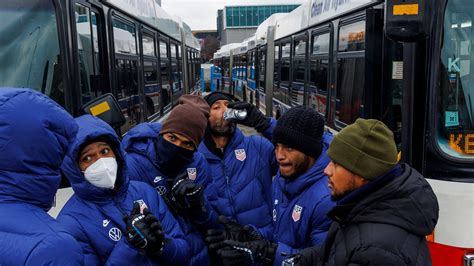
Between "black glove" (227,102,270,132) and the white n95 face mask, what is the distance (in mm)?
1225

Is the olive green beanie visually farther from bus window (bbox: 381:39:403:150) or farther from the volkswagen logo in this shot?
bus window (bbox: 381:39:403:150)

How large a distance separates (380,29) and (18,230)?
148 inches

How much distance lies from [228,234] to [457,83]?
1.84 metres

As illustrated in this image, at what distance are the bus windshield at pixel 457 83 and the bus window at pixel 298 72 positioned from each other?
4.28m

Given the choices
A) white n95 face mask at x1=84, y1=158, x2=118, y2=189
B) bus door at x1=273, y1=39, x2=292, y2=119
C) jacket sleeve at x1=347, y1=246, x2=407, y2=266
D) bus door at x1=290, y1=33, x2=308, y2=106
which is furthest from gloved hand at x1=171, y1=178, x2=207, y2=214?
bus door at x1=273, y1=39, x2=292, y2=119

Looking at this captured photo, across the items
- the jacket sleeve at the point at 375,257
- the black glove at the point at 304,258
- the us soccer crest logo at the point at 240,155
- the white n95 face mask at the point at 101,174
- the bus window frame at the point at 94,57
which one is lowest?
the black glove at the point at 304,258

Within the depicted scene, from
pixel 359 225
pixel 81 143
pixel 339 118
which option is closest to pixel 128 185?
pixel 81 143

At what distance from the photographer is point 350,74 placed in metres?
4.97

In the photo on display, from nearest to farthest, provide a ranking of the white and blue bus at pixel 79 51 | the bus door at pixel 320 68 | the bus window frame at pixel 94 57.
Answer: the white and blue bus at pixel 79 51, the bus window frame at pixel 94 57, the bus door at pixel 320 68

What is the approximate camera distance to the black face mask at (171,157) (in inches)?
109

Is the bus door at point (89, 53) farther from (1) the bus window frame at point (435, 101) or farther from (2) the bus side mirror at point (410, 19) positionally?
(1) the bus window frame at point (435, 101)

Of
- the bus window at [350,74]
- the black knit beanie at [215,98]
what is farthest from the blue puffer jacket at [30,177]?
the bus window at [350,74]

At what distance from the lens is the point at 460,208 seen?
2908 mm

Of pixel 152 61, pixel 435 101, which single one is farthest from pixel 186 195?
pixel 152 61
